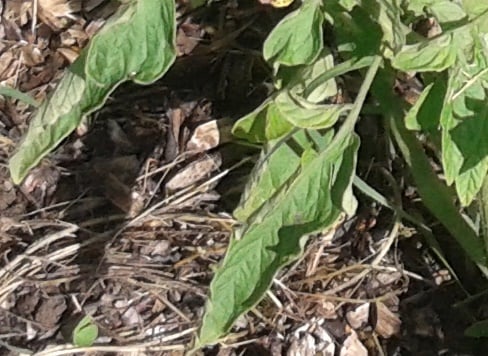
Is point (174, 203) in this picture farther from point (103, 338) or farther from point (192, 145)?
point (103, 338)

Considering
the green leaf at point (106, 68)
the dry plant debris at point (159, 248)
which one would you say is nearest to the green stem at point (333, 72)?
the green leaf at point (106, 68)

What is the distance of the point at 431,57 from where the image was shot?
1.13 meters

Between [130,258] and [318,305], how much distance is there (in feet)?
0.94

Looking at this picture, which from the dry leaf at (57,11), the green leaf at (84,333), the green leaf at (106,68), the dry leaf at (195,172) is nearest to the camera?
the green leaf at (106,68)

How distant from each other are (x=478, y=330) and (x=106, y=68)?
2.41 ft

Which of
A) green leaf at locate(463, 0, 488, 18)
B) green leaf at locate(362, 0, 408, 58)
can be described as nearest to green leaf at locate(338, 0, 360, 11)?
green leaf at locate(362, 0, 408, 58)

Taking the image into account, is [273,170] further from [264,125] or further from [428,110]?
[428,110]

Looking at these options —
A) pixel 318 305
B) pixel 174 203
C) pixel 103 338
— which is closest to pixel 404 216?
pixel 318 305

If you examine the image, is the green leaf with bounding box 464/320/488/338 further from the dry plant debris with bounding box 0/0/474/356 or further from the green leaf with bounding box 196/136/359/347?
the green leaf with bounding box 196/136/359/347

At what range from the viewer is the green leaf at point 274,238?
3.78 feet

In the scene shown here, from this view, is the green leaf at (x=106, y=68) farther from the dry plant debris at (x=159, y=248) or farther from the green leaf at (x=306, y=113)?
the dry plant debris at (x=159, y=248)

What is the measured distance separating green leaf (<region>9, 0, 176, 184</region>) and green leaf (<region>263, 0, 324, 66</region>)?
0.48ft

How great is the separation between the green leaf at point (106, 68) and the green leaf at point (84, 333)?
0.45 meters

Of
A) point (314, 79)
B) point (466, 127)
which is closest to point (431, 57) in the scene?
point (466, 127)
